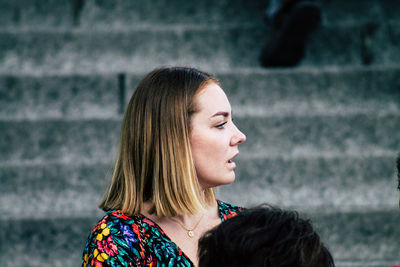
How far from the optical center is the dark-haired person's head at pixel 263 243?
3.90 feet

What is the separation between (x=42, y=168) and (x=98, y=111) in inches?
24.6

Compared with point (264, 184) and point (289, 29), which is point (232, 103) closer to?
point (289, 29)

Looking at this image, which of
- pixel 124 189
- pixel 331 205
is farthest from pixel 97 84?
pixel 124 189

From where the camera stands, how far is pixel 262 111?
11.6ft

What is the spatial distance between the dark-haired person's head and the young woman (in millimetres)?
477

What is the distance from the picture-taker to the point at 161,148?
1.73 meters

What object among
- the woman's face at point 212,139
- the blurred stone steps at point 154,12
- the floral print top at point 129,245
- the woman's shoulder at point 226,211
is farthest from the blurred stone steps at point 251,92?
the floral print top at point 129,245

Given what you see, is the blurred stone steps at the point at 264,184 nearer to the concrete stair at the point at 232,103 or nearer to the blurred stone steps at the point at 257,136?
the concrete stair at the point at 232,103

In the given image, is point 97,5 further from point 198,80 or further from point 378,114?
point 198,80

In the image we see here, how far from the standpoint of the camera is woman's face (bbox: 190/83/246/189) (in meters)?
1.75

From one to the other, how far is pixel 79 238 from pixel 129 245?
1.24 metres

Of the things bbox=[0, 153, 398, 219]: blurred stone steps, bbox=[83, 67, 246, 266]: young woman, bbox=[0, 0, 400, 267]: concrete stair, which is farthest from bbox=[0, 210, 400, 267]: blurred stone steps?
bbox=[83, 67, 246, 266]: young woman

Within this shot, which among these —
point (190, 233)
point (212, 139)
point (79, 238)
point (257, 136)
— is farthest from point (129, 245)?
point (257, 136)

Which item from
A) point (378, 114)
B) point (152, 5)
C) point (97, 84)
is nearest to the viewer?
point (378, 114)
